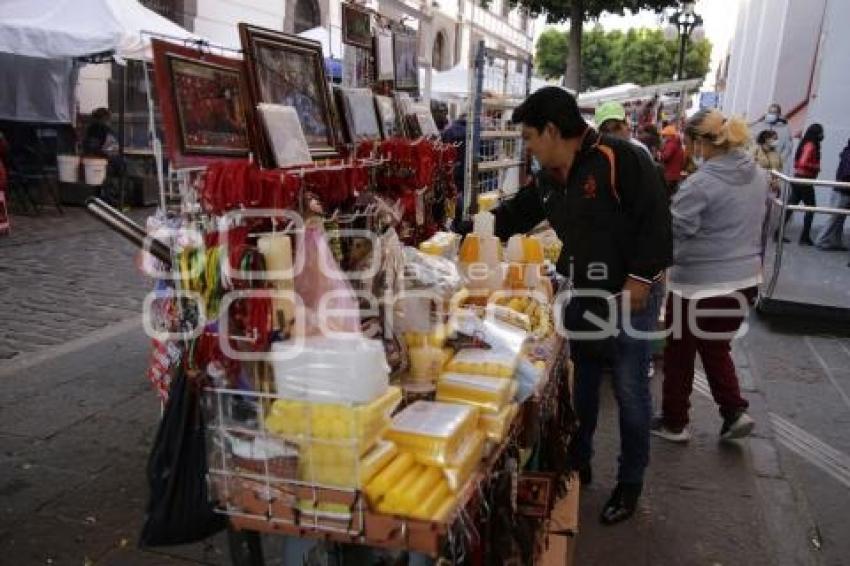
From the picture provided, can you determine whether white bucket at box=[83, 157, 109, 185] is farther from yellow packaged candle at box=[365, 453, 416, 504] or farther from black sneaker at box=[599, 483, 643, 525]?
yellow packaged candle at box=[365, 453, 416, 504]

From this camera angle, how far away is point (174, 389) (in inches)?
76.9

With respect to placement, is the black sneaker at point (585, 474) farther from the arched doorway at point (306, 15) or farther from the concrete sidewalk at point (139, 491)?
the arched doorway at point (306, 15)

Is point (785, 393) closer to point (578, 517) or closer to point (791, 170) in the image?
point (578, 517)

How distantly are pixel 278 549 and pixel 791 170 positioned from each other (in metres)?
11.7

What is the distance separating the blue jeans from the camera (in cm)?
307

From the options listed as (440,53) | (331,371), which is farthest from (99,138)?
(440,53)

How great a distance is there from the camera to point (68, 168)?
11.2 meters

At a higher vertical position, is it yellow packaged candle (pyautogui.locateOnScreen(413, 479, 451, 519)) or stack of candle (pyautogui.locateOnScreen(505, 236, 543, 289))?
stack of candle (pyautogui.locateOnScreen(505, 236, 543, 289))

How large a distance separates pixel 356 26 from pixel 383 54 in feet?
0.83

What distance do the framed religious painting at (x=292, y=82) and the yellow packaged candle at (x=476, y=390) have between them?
3.00ft

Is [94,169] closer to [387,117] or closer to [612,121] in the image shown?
[612,121]

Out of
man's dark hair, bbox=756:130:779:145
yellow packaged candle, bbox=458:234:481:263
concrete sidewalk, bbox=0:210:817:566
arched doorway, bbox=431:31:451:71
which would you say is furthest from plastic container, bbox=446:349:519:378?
arched doorway, bbox=431:31:451:71

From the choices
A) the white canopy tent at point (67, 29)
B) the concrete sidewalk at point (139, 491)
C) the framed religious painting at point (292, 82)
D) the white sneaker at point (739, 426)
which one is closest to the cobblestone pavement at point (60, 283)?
the concrete sidewalk at point (139, 491)

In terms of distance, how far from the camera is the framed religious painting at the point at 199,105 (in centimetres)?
205
